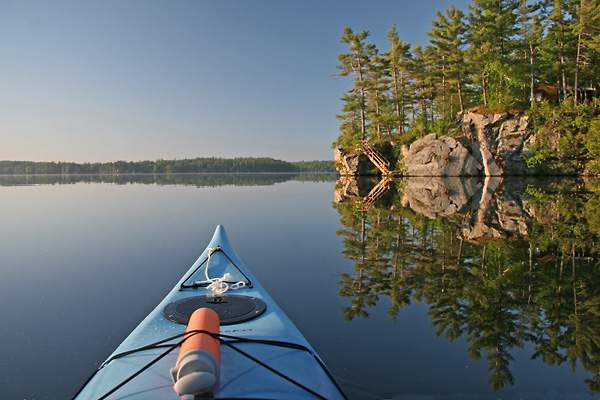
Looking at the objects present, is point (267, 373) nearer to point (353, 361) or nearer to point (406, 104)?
point (353, 361)

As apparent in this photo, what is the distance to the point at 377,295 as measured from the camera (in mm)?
5727

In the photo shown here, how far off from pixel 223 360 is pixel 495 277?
5.44 m

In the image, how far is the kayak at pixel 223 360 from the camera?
2100 mm

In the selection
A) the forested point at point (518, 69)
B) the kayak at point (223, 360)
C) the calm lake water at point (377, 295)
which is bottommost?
the calm lake water at point (377, 295)

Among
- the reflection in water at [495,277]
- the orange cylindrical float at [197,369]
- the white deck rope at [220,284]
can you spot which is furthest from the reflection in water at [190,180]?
the orange cylindrical float at [197,369]

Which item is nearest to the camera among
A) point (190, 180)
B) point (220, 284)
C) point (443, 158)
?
point (220, 284)

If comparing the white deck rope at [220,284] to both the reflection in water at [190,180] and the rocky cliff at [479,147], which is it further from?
the reflection in water at [190,180]

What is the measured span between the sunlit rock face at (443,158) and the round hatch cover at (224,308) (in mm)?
33559

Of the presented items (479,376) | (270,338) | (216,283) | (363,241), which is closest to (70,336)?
(216,283)

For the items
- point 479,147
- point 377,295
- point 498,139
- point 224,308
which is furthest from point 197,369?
point 498,139

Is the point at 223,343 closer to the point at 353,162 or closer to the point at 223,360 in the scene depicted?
the point at 223,360

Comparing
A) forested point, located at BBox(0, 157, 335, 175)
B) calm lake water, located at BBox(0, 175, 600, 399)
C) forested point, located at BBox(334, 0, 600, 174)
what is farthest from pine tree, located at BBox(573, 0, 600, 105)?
forested point, located at BBox(0, 157, 335, 175)

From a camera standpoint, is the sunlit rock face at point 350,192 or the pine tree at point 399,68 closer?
the sunlit rock face at point 350,192

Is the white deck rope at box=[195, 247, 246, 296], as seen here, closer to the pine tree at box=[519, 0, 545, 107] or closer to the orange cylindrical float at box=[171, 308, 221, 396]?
the orange cylindrical float at box=[171, 308, 221, 396]
